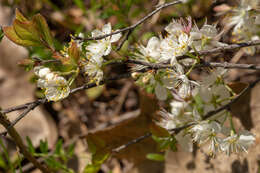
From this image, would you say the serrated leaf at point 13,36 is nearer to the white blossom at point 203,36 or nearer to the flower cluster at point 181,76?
the flower cluster at point 181,76

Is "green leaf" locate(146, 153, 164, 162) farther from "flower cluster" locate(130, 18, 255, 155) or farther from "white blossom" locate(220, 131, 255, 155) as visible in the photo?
"white blossom" locate(220, 131, 255, 155)

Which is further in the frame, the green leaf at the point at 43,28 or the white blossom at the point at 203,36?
the white blossom at the point at 203,36

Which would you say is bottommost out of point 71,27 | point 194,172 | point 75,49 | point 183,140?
point 194,172

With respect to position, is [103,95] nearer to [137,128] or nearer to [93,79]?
[137,128]

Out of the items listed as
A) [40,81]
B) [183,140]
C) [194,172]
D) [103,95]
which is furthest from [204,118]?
[103,95]

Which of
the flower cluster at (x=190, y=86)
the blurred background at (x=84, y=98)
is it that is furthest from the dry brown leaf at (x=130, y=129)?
the flower cluster at (x=190, y=86)

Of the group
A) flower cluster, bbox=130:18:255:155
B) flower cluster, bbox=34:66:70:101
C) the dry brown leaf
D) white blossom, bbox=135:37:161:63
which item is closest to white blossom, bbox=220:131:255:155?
flower cluster, bbox=130:18:255:155

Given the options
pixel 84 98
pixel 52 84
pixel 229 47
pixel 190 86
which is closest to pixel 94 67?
pixel 52 84
